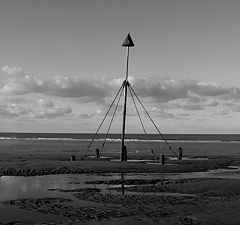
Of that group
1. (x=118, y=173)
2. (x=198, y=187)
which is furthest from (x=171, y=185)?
(x=118, y=173)

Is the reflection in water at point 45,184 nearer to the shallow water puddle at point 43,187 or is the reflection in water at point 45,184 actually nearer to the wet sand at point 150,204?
the shallow water puddle at point 43,187

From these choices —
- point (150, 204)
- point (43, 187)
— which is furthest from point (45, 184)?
point (150, 204)

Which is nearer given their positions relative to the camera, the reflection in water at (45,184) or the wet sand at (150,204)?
the wet sand at (150,204)

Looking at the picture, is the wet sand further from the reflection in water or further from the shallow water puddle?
the reflection in water

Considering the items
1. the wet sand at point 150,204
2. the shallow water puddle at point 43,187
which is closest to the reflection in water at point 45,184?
the shallow water puddle at point 43,187

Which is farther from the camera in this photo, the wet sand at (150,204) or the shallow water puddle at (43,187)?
the shallow water puddle at (43,187)

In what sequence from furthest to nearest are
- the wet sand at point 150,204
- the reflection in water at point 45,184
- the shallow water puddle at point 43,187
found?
the reflection in water at point 45,184
the shallow water puddle at point 43,187
the wet sand at point 150,204

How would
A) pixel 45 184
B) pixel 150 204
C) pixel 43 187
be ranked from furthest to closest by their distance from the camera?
pixel 45 184 → pixel 43 187 → pixel 150 204

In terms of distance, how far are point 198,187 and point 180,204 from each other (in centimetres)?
520

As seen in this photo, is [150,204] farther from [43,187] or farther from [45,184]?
[45,184]

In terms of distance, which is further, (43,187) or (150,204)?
(43,187)

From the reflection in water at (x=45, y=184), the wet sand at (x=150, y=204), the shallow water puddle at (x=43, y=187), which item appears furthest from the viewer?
the reflection in water at (x=45, y=184)

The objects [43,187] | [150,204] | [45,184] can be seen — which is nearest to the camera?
[150,204]

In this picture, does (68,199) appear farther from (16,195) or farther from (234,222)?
(234,222)
